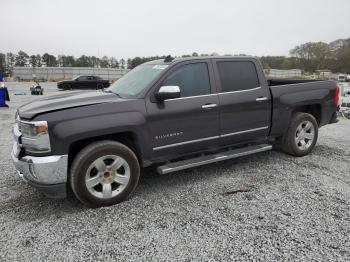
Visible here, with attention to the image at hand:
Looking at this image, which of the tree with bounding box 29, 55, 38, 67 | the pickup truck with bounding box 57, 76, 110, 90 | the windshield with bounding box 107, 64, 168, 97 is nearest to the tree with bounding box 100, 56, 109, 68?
the tree with bounding box 29, 55, 38, 67

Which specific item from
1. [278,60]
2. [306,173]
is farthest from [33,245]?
[278,60]

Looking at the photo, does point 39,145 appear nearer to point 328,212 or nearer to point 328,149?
point 328,212

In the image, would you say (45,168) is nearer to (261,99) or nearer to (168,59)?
(168,59)

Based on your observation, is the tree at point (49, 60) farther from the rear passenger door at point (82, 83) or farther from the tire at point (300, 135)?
the tire at point (300, 135)

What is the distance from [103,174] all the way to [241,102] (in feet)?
7.64

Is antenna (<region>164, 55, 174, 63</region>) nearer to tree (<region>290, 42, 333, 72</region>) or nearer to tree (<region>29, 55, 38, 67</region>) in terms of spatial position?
tree (<region>29, 55, 38, 67</region>)

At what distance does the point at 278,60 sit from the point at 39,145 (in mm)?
109125

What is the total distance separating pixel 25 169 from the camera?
11.2 ft

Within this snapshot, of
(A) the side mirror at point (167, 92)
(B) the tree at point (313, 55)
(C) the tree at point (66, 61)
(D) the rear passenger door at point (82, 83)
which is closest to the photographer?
(A) the side mirror at point (167, 92)

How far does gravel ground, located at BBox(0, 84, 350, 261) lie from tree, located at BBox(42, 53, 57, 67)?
90.9 m

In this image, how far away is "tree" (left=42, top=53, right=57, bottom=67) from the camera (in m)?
87.1

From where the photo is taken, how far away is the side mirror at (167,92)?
3807 millimetres

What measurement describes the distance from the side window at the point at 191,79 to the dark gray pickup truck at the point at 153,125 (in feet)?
0.05

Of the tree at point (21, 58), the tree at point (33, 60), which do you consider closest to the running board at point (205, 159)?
the tree at point (33, 60)
